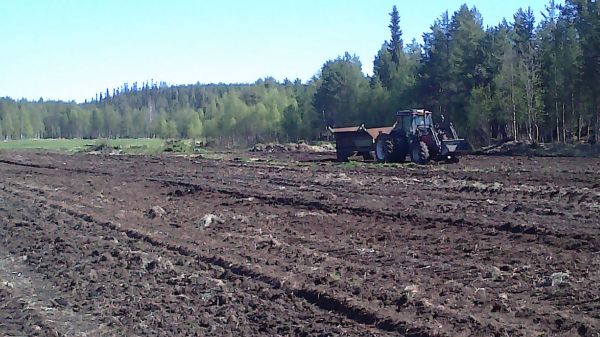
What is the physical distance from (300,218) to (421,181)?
26.7ft

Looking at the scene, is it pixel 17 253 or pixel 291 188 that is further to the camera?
pixel 291 188

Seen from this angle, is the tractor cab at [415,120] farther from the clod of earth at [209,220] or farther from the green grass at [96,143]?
the green grass at [96,143]

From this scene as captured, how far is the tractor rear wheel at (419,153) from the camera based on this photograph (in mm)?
29484

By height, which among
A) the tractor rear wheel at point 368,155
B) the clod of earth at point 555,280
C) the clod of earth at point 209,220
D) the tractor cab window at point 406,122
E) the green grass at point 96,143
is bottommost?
the clod of earth at point 555,280

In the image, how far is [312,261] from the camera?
10.8 meters

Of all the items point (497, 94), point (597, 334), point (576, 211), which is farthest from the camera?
point (497, 94)

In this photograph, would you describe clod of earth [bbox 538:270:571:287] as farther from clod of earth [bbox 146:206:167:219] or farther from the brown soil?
clod of earth [bbox 146:206:167:219]

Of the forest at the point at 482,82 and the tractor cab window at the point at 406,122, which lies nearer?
the tractor cab window at the point at 406,122

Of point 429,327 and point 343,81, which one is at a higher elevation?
point 343,81

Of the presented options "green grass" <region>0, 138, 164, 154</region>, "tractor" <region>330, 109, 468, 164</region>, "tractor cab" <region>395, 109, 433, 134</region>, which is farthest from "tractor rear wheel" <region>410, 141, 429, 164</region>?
"green grass" <region>0, 138, 164, 154</region>

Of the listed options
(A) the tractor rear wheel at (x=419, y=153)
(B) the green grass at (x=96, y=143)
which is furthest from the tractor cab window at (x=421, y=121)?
(B) the green grass at (x=96, y=143)

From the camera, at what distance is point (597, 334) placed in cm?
677

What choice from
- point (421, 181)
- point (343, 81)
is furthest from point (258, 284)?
point (343, 81)

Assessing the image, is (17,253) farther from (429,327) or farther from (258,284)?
(429,327)
